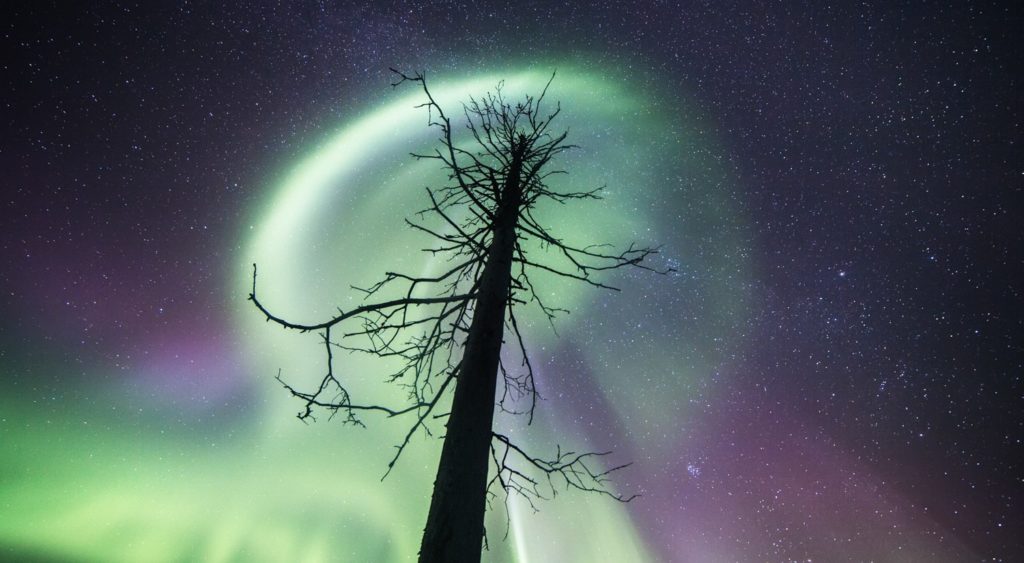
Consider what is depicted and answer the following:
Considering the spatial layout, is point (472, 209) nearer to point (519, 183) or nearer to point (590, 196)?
point (519, 183)

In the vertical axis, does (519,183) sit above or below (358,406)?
above

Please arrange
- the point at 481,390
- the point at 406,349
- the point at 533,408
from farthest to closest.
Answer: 1. the point at 533,408
2. the point at 406,349
3. the point at 481,390

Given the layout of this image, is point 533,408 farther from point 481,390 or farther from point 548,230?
point 548,230

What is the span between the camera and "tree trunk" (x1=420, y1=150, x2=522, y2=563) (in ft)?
7.54

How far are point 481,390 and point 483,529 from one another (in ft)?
2.38

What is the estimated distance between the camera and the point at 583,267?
12.5 feet

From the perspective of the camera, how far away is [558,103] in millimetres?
4102

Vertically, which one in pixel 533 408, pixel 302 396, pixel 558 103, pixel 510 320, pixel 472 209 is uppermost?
pixel 558 103

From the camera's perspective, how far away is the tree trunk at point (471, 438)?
2299mm

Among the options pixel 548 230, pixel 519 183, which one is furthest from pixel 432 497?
pixel 519 183

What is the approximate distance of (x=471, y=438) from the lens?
259 cm

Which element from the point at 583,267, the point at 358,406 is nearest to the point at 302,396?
the point at 358,406

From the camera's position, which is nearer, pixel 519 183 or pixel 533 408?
pixel 533 408

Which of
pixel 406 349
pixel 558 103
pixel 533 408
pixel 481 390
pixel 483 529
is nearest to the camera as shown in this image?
pixel 483 529
